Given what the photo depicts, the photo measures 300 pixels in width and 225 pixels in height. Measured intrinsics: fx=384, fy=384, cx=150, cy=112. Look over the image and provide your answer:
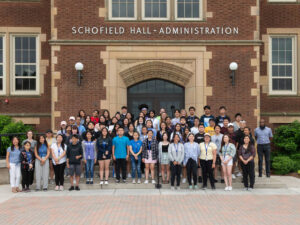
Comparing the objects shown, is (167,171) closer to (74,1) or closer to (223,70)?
(223,70)

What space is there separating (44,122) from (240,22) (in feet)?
27.9

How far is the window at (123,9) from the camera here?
14195 mm

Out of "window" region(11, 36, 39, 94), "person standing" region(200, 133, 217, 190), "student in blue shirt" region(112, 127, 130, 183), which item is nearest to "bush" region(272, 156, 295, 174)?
"person standing" region(200, 133, 217, 190)

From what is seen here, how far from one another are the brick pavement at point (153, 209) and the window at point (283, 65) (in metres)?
7.00

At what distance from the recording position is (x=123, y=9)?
14.2 metres

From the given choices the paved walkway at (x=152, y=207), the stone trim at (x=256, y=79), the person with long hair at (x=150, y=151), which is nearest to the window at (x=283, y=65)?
the stone trim at (x=256, y=79)

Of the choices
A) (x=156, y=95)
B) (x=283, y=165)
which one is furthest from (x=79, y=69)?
(x=283, y=165)

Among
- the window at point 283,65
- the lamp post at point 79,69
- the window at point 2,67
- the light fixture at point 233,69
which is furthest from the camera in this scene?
the window at point 283,65

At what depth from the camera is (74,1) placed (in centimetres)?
1388

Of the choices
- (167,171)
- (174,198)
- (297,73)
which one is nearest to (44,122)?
(167,171)

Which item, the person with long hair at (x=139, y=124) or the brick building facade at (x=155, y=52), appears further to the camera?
the brick building facade at (x=155, y=52)

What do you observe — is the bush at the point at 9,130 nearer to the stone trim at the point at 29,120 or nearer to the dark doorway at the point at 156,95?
the stone trim at the point at 29,120

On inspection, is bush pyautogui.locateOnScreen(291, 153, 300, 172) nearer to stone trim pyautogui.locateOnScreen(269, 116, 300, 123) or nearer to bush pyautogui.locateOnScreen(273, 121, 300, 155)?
bush pyautogui.locateOnScreen(273, 121, 300, 155)

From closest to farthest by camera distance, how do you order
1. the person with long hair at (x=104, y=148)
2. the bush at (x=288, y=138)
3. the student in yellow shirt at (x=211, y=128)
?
the person with long hair at (x=104, y=148)
the student in yellow shirt at (x=211, y=128)
the bush at (x=288, y=138)
